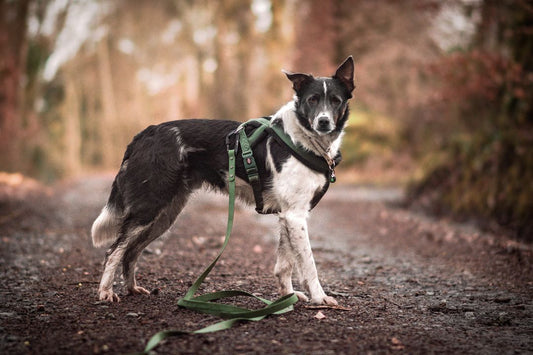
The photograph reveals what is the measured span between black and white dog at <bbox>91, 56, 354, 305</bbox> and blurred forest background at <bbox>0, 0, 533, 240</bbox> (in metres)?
5.10

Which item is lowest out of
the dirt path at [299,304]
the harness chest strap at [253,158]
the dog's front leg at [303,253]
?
the dirt path at [299,304]

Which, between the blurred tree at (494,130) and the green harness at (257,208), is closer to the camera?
the green harness at (257,208)

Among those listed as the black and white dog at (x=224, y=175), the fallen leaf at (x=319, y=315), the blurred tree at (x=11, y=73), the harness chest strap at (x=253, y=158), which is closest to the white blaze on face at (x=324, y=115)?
the black and white dog at (x=224, y=175)

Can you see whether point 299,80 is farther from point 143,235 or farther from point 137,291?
point 137,291

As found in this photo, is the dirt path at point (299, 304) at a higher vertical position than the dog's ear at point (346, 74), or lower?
lower

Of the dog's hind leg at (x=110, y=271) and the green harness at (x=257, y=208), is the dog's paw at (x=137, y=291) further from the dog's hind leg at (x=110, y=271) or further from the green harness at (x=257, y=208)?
the green harness at (x=257, y=208)

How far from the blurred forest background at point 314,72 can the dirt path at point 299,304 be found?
2.22 meters

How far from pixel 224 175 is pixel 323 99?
1164 millimetres

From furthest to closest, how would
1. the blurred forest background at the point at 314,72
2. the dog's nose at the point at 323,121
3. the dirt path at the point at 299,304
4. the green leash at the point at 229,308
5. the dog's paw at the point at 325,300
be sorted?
the blurred forest background at the point at 314,72 < the dog's paw at the point at 325,300 < the dog's nose at the point at 323,121 < the green leash at the point at 229,308 < the dirt path at the point at 299,304

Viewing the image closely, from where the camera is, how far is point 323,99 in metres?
4.50

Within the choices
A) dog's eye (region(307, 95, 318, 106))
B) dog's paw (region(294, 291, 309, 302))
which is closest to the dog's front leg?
dog's paw (region(294, 291, 309, 302))

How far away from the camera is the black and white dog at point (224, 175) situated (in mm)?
4520

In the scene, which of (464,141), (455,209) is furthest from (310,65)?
(455,209)

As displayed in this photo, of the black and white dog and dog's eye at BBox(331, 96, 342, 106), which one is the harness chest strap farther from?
dog's eye at BBox(331, 96, 342, 106)
